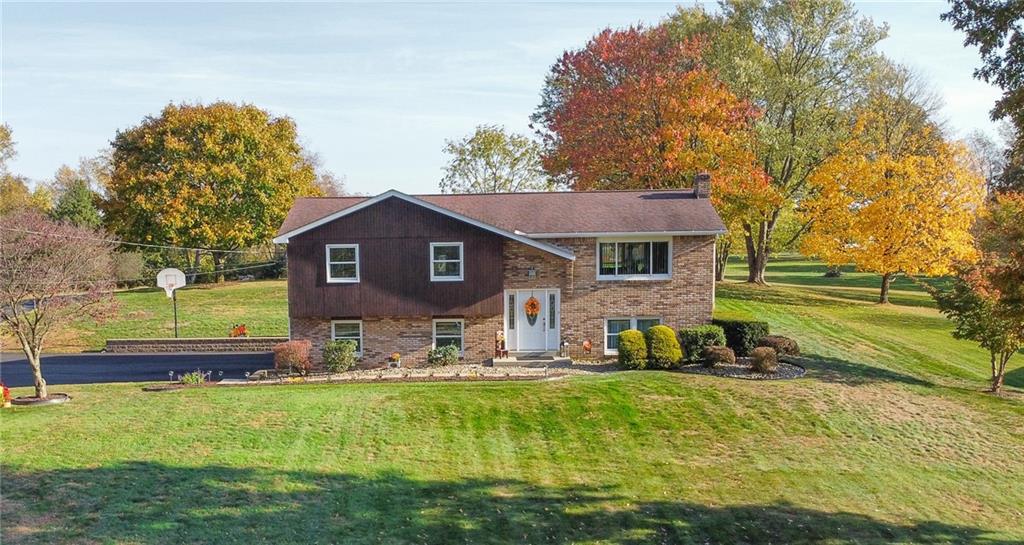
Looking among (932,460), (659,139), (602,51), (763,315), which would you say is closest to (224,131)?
(602,51)

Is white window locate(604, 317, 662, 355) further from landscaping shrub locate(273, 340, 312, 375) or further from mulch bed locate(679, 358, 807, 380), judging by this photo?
landscaping shrub locate(273, 340, 312, 375)

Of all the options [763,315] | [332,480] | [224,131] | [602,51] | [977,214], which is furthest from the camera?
[224,131]

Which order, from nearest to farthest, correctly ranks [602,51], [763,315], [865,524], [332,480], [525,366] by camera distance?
[865,524]
[332,480]
[525,366]
[763,315]
[602,51]

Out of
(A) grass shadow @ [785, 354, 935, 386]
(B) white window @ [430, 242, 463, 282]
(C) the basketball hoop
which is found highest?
(B) white window @ [430, 242, 463, 282]

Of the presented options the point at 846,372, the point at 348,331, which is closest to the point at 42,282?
the point at 348,331

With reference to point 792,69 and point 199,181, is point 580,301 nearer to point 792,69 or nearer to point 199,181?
point 792,69

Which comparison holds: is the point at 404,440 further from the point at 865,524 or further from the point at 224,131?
the point at 224,131

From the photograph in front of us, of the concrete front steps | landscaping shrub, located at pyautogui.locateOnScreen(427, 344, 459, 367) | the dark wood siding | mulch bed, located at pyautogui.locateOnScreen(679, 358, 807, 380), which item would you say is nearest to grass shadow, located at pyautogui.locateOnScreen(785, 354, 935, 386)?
mulch bed, located at pyautogui.locateOnScreen(679, 358, 807, 380)

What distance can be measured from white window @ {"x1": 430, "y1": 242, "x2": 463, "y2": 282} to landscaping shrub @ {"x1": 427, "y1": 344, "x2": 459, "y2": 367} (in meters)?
2.41

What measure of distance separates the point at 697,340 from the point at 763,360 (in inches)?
94.4

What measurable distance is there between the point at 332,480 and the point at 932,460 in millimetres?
12992

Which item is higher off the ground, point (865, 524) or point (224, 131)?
point (224, 131)

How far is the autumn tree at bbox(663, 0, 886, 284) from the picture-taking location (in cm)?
3706

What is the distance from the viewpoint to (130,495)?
12367 mm
